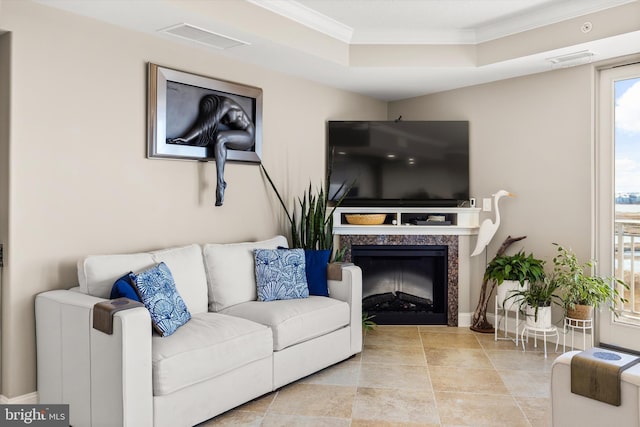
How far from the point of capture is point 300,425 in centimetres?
261

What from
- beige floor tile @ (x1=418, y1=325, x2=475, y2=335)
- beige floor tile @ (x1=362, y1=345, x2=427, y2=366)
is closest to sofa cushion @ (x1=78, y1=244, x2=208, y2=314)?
beige floor tile @ (x1=362, y1=345, x2=427, y2=366)

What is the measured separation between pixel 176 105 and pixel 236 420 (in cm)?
213

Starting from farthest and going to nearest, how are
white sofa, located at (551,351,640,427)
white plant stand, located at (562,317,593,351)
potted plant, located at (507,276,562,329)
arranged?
potted plant, located at (507,276,562,329), white plant stand, located at (562,317,593,351), white sofa, located at (551,351,640,427)

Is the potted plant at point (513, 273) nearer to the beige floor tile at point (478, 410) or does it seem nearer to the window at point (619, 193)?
the window at point (619, 193)

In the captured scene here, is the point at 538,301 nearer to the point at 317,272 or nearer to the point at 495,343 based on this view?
the point at 495,343

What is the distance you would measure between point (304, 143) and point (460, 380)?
2444 millimetres

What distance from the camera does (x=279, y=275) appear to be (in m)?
3.52

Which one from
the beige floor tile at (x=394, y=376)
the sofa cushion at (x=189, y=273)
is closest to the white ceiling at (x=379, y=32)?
the sofa cushion at (x=189, y=273)

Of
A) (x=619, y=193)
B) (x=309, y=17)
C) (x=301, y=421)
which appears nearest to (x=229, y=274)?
(x=301, y=421)

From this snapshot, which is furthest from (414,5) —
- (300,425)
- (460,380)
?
(300,425)

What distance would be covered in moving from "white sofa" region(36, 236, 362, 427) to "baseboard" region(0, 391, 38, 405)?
116mm

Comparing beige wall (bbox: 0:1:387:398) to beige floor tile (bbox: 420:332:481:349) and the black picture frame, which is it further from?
beige floor tile (bbox: 420:332:481:349)

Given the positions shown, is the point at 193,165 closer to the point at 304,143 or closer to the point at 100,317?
the point at 304,143

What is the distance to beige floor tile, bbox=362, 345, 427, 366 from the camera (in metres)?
3.65
